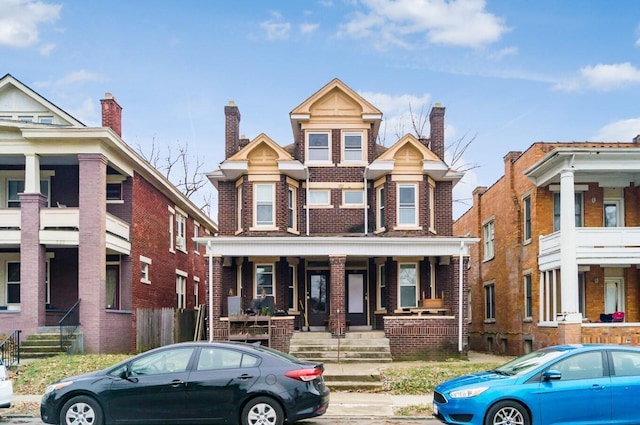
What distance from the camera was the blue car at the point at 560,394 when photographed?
10297 mm

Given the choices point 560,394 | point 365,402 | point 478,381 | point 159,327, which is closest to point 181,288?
point 159,327

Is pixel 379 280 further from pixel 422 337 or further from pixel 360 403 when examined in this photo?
pixel 360 403

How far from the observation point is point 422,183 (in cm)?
2498

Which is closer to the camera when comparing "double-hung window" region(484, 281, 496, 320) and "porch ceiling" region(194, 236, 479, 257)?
"porch ceiling" region(194, 236, 479, 257)

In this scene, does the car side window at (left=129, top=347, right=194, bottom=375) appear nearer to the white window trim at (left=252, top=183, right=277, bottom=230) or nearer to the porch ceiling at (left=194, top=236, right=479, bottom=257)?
the porch ceiling at (left=194, top=236, right=479, bottom=257)

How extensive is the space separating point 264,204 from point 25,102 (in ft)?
31.7

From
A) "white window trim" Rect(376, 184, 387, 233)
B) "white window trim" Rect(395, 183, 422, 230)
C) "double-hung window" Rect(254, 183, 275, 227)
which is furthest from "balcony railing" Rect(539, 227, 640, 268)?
"double-hung window" Rect(254, 183, 275, 227)

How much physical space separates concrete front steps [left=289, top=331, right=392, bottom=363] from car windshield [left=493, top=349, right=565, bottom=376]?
9.56m

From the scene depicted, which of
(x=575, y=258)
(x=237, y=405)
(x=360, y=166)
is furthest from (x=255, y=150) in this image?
A: (x=237, y=405)

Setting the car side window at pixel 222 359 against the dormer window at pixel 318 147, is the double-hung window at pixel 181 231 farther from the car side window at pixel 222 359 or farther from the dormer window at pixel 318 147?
the car side window at pixel 222 359

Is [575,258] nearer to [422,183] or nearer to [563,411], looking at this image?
[422,183]

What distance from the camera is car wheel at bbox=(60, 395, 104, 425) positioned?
10.7 m

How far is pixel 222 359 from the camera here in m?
10.9

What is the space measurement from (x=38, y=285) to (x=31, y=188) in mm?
3108
